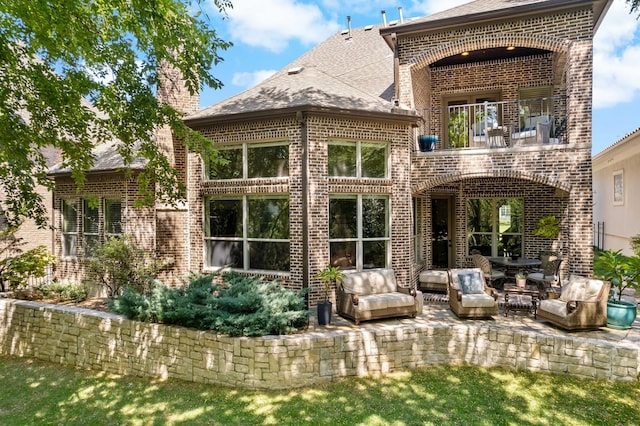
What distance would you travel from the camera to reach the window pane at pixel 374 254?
31.4 ft

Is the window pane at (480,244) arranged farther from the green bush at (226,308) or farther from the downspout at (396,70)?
the green bush at (226,308)

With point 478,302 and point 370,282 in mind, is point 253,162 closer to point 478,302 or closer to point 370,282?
point 370,282

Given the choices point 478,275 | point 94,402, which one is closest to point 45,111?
point 94,402

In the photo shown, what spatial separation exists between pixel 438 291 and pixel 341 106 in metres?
5.56

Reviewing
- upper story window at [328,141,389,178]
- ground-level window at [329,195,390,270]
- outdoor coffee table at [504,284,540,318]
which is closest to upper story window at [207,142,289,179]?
upper story window at [328,141,389,178]

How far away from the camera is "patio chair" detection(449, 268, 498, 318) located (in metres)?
7.93

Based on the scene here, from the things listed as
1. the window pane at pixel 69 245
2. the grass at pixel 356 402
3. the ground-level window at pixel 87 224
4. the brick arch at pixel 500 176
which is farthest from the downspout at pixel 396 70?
the window pane at pixel 69 245

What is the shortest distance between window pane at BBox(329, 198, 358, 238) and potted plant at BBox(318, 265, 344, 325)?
36.2 inches

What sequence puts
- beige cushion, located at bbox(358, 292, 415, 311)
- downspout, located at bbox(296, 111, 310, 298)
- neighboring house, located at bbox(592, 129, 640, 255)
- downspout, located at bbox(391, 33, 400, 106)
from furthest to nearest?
neighboring house, located at bbox(592, 129, 640, 255), downspout, located at bbox(391, 33, 400, 106), downspout, located at bbox(296, 111, 310, 298), beige cushion, located at bbox(358, 292, 415, 311)

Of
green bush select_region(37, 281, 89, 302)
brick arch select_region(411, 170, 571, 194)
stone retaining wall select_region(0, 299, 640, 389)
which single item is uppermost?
brick arch select_region(411, 170, 571, 194)

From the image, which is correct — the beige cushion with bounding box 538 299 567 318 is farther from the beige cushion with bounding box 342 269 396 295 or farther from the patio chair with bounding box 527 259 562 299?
the beige cushion with bounding box 342 269 396 295

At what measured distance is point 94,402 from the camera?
21.3ft

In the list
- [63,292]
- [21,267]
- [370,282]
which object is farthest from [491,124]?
[21,267]

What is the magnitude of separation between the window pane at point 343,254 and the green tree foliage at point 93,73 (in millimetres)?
3760
